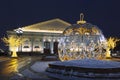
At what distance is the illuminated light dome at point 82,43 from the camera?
2272cm

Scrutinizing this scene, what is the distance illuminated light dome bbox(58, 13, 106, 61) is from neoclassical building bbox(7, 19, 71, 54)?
202ft

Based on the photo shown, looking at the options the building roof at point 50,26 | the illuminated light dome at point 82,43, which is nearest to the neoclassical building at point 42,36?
the building roof at point 50,26

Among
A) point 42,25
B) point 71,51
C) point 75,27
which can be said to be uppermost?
point 42,25

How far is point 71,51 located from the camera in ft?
74.8

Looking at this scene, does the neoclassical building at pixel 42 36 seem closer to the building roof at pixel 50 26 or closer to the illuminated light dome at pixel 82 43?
the building roof at pixel 50 26

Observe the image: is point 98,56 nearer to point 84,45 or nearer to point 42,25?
point 84,45

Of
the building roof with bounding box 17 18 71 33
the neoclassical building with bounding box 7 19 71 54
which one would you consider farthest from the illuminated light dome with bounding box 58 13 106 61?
the building roof with bounding box 17 18 71 33

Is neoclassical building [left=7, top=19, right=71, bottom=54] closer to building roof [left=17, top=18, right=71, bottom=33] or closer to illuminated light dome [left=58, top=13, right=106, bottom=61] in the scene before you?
building roof [left=17, top=18, right=71, bottom=33]

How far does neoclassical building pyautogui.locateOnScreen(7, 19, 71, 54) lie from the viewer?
283ft

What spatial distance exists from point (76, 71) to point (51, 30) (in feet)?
245

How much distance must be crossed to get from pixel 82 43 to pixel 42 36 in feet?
217

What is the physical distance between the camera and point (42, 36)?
291ft

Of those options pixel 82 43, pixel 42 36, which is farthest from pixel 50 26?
pixel 82 43

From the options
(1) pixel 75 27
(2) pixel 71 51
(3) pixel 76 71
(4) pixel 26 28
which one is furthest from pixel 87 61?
(4) pixel 26 28
